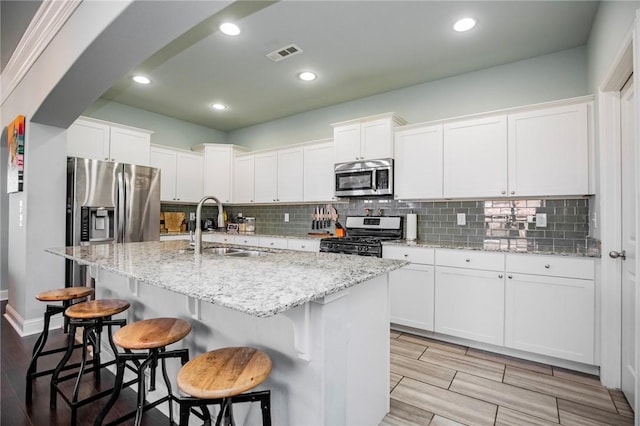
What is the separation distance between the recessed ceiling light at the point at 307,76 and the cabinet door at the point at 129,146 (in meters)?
2.41

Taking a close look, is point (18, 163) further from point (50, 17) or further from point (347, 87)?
point (347, 87)

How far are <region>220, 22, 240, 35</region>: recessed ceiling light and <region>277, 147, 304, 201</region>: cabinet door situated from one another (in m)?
1.98

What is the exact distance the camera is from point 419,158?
3.46 meters

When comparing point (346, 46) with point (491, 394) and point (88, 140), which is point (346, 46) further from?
point (88, 140)

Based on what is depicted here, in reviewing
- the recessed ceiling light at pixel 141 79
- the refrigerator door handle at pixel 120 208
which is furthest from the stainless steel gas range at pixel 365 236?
the recessed ceiling light at pixel 141 79

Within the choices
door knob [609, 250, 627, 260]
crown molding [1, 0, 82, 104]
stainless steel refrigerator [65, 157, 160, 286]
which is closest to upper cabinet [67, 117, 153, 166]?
stainless steel refrigerator [65, 157, 160, 286]

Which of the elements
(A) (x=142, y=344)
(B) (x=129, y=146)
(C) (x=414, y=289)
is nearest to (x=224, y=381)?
(A) (x=142, y=344)

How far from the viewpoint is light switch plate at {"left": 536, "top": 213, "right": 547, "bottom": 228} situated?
3.00m

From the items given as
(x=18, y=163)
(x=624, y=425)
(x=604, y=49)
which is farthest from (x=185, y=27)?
(x=624, y=425)

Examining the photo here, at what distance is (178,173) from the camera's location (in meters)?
4.91

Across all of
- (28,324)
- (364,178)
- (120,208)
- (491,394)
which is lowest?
(491,394)

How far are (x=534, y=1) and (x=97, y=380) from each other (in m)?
4.22

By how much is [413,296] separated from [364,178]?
1453 millimetres

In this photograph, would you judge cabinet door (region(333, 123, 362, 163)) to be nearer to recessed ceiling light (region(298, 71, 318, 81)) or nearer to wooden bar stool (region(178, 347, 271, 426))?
recessed ceiling light (region(298, 71, 318, 81))
